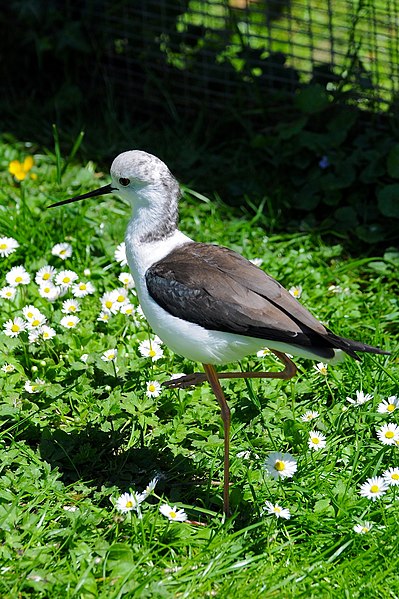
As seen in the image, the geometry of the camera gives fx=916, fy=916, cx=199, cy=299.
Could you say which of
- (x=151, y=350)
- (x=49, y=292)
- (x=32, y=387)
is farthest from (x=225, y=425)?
(x=49, y=292)

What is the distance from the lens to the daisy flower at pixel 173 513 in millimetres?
3066

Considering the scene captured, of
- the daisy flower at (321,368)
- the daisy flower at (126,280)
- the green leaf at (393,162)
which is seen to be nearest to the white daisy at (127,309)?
the daisy flower at (126,280)

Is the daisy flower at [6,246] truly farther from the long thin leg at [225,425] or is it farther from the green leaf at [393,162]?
the green leaf at [393,162]

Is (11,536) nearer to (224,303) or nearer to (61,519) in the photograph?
(61,519)

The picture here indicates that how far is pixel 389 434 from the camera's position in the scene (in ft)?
11.1

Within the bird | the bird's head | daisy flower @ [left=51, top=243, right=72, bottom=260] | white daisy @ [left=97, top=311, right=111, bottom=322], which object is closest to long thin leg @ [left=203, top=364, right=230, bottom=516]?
the bird

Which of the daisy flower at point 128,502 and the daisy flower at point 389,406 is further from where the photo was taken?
the daisy flower at point 389,406

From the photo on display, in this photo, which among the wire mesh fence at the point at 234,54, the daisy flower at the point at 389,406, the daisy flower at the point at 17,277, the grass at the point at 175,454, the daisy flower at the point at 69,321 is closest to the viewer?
the grass at the point at 175,454

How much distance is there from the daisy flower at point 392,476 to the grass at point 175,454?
0.06 m

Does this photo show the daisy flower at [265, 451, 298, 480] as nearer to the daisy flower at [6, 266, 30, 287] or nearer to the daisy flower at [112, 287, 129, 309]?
the daisy flower at [112, 287, 129, 309]

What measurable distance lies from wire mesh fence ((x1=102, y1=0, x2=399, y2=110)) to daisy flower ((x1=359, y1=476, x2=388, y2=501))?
2.72 metres

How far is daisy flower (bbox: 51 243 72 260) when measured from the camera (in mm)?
4316

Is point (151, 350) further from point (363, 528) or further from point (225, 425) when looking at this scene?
point (363, 528)

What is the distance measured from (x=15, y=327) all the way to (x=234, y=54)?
269cm
